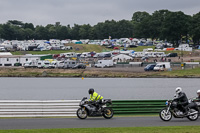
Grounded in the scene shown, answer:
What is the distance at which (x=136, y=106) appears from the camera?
81.4 ft

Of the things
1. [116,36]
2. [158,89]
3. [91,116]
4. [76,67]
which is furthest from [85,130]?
[116,36]

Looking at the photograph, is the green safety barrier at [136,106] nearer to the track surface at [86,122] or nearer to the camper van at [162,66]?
the track surface at [86,122]

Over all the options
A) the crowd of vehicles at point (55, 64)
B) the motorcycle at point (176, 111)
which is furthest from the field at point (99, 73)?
the motorcycle at point (176, 111)

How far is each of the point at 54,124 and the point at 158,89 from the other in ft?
174

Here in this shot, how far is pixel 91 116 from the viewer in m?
23.0

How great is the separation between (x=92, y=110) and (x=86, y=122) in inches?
64.6

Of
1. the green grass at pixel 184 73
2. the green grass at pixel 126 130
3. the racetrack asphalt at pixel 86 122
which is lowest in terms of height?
the green grass at pixel 184 73

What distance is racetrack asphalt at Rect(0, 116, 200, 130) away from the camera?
779 inches

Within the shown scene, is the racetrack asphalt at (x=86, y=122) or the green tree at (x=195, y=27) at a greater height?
the green tree at (x=195, y=27)

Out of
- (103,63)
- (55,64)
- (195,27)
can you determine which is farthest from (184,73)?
(195,27)

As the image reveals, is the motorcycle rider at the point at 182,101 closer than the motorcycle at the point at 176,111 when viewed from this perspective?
No

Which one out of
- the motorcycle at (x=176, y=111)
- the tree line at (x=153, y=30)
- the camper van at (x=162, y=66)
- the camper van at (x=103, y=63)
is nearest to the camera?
the motorcycle at (x=176, y=111)

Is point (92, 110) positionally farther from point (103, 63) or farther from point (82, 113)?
point (103, 63)

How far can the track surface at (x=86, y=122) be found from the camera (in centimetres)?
1980
